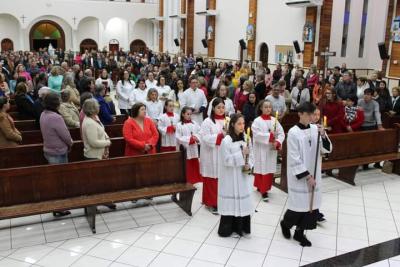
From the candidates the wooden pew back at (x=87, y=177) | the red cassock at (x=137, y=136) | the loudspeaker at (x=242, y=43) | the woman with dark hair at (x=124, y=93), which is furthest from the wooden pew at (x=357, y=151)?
the loudspeaker at (x=242, y=43)

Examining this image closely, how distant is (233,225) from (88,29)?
89.8ft

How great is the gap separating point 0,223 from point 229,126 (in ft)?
10.8

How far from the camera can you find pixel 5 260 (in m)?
4.71

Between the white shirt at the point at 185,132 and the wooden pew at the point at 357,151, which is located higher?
the white shirt at the point at 185,132

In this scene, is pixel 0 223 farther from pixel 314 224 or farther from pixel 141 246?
pixel 314 224

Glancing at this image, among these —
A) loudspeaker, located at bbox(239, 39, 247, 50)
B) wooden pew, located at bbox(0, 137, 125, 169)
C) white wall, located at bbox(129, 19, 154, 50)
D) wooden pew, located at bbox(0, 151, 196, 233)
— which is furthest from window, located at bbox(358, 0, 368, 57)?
white wall, located at bbox(129, 19, 154, 50)

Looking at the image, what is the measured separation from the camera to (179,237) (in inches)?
211

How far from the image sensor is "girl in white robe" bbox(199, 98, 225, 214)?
5.91 m

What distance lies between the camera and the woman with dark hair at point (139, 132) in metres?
5.98

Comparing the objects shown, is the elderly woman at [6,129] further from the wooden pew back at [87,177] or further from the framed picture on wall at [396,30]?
the framed picture on wall at [396,30]

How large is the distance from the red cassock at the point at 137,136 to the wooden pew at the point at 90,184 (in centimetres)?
25

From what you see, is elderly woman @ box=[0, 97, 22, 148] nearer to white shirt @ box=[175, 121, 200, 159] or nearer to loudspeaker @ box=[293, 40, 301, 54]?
white shirt @ box=[175, 121, 200, 159]

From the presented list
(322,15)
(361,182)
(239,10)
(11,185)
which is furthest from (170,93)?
(239,10)

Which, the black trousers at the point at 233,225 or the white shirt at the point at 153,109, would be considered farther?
the white shirt at the point at 153,109
